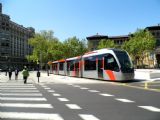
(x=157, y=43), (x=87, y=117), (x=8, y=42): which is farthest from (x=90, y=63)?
(x=8, y=42)

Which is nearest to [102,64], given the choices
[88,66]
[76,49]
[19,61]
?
[88,66]

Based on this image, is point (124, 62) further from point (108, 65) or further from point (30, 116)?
point (30, 116)

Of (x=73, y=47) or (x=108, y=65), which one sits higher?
(x=73, y=47)

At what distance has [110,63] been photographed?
37000mm

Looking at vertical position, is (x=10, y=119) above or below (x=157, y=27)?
below

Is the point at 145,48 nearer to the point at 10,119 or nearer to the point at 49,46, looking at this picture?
the point at 49,46

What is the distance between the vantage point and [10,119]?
37.9 feet

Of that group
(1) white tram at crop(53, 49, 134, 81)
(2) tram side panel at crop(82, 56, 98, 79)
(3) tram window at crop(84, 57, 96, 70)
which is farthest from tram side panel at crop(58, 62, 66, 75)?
(3) tram window at crop(84, 57, 96, 70)

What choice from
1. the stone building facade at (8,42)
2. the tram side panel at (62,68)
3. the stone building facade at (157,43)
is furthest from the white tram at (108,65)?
the stone building facade at (8,42)

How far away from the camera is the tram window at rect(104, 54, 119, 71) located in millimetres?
36031

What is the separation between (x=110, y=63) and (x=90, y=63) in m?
6.93

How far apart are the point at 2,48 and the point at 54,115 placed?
564 ft

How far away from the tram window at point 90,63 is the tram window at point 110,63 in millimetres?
3963

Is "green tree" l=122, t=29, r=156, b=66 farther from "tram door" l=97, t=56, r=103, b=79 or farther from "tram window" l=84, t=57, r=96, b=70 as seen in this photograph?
"tram door" l=97, t=56, r=103, b=79
